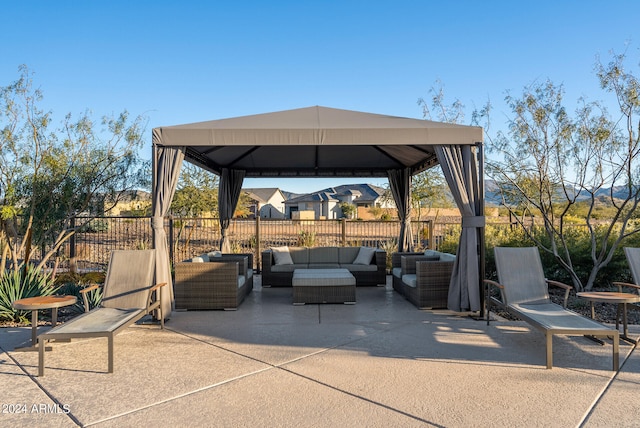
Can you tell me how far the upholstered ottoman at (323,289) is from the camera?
21.3 ft

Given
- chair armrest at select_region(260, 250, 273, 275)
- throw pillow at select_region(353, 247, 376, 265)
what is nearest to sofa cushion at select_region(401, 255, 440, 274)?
throw pillow at select_region(353, 247, 376, 265)

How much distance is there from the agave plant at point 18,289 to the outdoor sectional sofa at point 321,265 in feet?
12.0

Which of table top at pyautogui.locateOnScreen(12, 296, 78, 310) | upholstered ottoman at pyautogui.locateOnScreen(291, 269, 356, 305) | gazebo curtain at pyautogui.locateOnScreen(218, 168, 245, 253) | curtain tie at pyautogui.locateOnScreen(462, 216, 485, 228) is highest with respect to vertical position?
gazebo curtain at pyautogui.locateOnScreen(218, 168, 245, 253)

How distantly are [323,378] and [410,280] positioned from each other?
3.42 metres

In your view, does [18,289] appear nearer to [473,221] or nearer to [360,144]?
[360,144]

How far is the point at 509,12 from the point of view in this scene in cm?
818

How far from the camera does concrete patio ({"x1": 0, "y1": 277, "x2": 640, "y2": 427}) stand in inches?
109

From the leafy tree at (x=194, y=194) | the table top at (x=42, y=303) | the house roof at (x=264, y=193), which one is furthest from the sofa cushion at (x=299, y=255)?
the house roof at (x=264, y=193)

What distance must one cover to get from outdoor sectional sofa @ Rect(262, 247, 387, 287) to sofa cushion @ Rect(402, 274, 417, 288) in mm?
1367

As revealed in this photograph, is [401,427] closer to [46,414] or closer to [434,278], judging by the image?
[46,414]

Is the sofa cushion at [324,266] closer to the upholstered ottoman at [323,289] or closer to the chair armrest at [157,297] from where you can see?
the upholstered ottoman at [323,289]

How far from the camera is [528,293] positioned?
5016mm

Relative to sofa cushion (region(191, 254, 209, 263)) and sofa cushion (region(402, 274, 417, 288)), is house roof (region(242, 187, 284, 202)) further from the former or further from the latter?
sofa cushion (region(402, 274, 417, 288))

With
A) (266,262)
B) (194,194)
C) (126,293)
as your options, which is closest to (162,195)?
(126,293)
